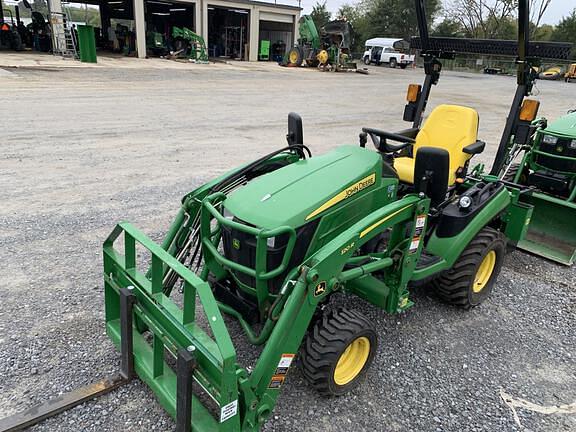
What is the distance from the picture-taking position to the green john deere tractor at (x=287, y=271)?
2105mm

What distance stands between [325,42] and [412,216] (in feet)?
86.4

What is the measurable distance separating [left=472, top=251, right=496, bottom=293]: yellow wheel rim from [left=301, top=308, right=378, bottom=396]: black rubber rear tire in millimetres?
1392

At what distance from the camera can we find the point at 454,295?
133 inches

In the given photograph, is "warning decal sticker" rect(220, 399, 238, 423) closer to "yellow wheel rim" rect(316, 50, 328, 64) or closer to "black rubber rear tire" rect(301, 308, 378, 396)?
"black rubber rear tire" rect(301, 308, 378, 396)

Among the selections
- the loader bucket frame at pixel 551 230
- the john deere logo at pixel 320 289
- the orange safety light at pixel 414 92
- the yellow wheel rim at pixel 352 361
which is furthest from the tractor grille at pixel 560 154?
the john deere logo at pixel 320 289

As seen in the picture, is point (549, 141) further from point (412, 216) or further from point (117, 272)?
point (117, 272)

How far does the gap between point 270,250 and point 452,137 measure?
7.34 feet

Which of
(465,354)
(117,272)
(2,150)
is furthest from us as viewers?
(2,150)

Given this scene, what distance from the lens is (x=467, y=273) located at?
10.7 ft

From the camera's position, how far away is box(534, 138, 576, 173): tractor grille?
487 centimetres

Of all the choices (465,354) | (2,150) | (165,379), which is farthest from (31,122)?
(465,354)

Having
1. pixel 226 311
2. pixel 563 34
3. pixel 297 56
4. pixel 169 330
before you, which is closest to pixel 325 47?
pixel 297 56

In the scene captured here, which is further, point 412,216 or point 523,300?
point 523,300

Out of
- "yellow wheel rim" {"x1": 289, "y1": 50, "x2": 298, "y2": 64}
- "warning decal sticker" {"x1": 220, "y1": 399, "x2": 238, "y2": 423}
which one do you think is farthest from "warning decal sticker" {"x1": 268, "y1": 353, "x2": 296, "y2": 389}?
"yellow wheel rim" {"x1": 289, "y1": 50, "x2": 298, "y2": 64}
